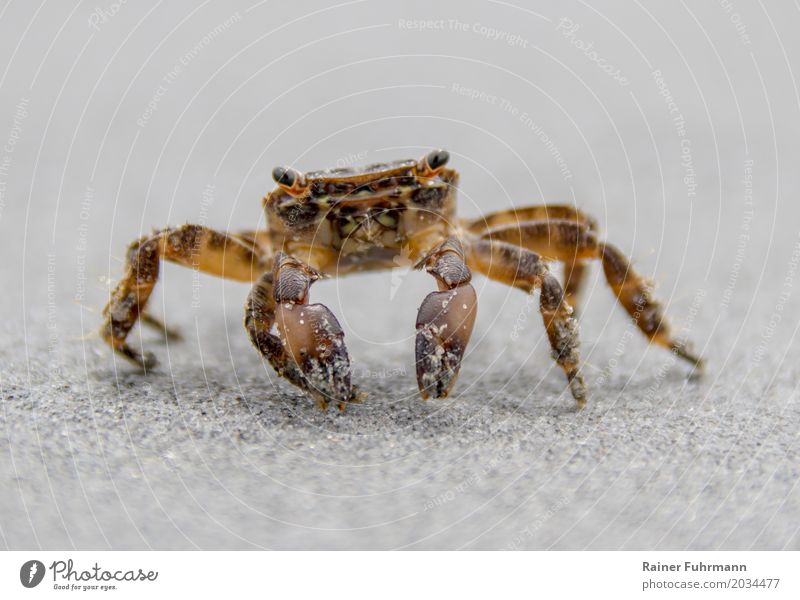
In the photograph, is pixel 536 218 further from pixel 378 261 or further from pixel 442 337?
pixel 442 337

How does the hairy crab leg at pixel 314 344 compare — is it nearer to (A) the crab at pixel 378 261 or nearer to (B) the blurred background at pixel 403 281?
(A) the crab at pixel 378 261

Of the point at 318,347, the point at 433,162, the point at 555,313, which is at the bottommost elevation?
the point at 318,347

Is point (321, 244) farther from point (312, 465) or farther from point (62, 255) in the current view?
point (62, 255)

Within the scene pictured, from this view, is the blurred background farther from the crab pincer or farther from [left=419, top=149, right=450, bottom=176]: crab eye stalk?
[left=419, top=149, right=450, bottom=176]: crab eye stalk

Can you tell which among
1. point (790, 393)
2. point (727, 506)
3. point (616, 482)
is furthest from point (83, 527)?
point (790, 393)

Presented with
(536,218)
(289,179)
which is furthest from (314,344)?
(536,218)
